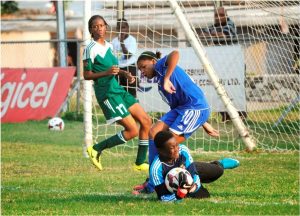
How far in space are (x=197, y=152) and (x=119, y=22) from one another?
8.74ft

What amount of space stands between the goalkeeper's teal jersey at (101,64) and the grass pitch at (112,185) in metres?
1.12

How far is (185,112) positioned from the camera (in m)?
10.5

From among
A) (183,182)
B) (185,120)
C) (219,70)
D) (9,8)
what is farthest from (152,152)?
(9,8)

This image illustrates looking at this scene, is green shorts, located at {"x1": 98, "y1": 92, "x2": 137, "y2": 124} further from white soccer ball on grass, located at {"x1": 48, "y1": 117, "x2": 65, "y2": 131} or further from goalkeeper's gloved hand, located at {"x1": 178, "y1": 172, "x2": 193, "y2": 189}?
white soccer ball on grass, located at {"x1": 48, "y1": 117, "x2": 65, "y2": 131}

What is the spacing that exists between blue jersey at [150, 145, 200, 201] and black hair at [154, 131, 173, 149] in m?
0.23

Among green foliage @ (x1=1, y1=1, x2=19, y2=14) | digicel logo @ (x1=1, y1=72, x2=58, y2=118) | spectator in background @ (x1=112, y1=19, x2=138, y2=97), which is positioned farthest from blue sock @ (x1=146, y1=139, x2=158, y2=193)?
green foliage @ (x1=1, y1=1, x2=19, y2=14)

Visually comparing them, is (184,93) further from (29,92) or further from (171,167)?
(29,92)

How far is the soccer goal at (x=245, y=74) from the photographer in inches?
656

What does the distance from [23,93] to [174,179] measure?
1313 centimetres

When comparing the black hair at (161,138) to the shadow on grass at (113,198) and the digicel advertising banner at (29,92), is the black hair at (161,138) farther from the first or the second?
the digicel advertising banner at (29,92)

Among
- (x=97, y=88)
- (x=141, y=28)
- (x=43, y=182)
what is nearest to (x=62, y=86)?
(x=141, y=28)

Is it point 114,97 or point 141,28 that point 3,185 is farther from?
point 141,28

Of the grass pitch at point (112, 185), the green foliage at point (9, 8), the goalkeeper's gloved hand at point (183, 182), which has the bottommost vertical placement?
the grass pitch at point (112, 185)

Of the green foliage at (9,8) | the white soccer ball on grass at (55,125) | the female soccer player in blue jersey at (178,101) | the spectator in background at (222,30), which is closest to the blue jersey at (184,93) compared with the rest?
the female soccer player in blue jersey at (178,101)
